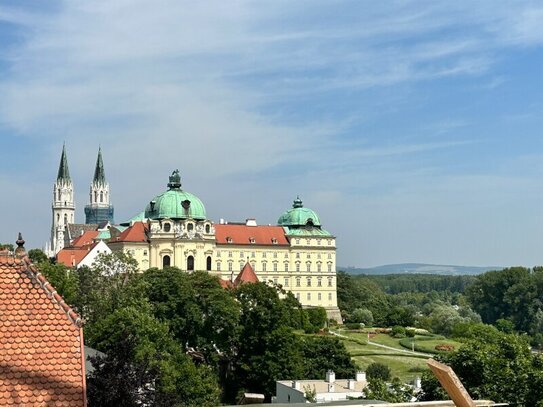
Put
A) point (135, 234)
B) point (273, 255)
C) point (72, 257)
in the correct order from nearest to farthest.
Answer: point (135, 234) → point (72, 257) → point (273, 255)

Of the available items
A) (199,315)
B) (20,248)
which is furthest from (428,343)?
(20,248)

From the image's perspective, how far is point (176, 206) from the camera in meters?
108

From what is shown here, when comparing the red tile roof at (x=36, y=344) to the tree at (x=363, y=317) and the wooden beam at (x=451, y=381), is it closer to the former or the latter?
the wooden beam at (x=451, y=381)

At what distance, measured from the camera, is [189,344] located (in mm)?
57406

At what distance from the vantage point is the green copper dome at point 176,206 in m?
108

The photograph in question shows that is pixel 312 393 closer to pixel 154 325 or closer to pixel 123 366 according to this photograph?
pixel 154 325

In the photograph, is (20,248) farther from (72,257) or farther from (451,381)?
(72,257)

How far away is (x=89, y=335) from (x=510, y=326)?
73446 mm

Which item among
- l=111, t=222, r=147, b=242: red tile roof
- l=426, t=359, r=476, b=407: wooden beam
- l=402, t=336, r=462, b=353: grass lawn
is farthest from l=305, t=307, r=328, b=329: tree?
l=426, t=359, r=476, b=407: wooden beam

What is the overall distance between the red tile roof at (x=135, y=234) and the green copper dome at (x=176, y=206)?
2049mm

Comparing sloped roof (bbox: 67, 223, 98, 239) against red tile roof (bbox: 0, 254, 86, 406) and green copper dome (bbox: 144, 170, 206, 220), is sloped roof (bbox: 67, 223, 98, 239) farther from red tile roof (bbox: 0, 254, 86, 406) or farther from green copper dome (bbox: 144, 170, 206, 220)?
red tile roof (bbox: 0, 254, 86, 406)

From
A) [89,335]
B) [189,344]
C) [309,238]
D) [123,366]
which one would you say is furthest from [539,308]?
[123,366]

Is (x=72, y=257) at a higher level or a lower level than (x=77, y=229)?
lower

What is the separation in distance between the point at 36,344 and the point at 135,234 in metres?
95.5
